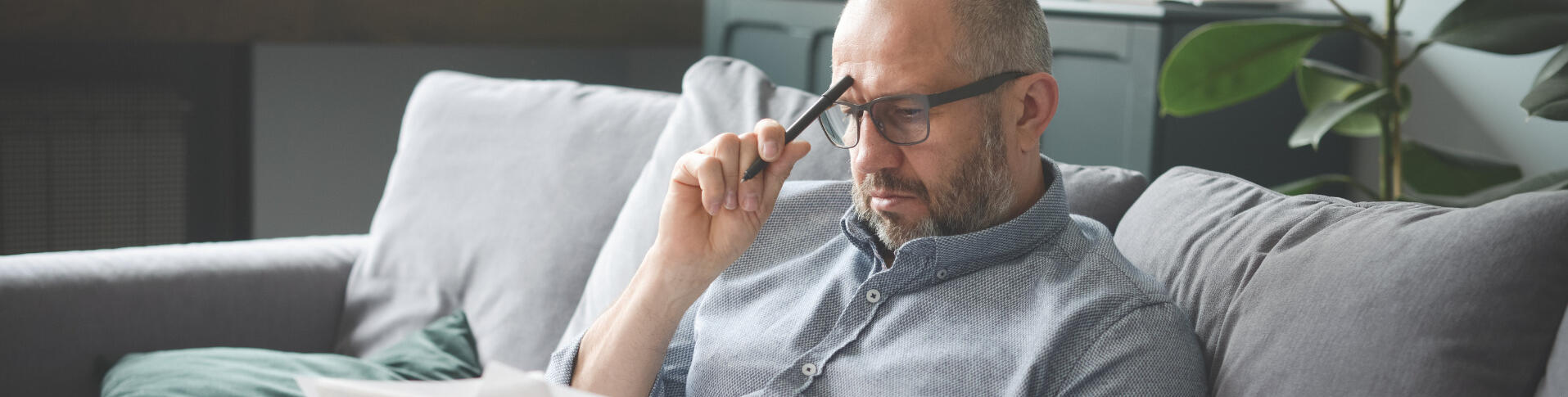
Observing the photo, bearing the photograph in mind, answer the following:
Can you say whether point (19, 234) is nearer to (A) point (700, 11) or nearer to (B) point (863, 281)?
(A) point (700, 11)

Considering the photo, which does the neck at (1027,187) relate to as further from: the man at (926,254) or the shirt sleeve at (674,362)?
the shirt sleeve at (674,362)

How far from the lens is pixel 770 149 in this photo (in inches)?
42.4

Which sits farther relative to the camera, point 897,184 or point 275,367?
point 275,367

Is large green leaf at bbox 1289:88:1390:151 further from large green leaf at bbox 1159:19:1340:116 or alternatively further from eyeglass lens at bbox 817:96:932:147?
eyeglass lens at bbox 817:96:932:147

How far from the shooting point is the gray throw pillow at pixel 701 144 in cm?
129

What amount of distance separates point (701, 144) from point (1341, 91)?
1011 mm

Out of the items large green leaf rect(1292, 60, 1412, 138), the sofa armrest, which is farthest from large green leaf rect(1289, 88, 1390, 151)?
the sofa armrest

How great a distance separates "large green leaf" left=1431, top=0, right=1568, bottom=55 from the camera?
4.46 ft

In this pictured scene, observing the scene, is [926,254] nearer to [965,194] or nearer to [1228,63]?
[965,194]

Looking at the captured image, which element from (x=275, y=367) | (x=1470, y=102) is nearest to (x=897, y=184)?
(x=275, y=367)

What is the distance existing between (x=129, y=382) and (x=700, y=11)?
7.20 ft

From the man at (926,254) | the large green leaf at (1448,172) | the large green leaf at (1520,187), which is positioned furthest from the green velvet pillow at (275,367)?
the large green leaf at (1448,172)

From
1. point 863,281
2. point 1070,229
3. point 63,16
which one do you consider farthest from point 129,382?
point 63,16

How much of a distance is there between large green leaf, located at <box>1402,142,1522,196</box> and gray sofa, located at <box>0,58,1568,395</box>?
0.67 m
